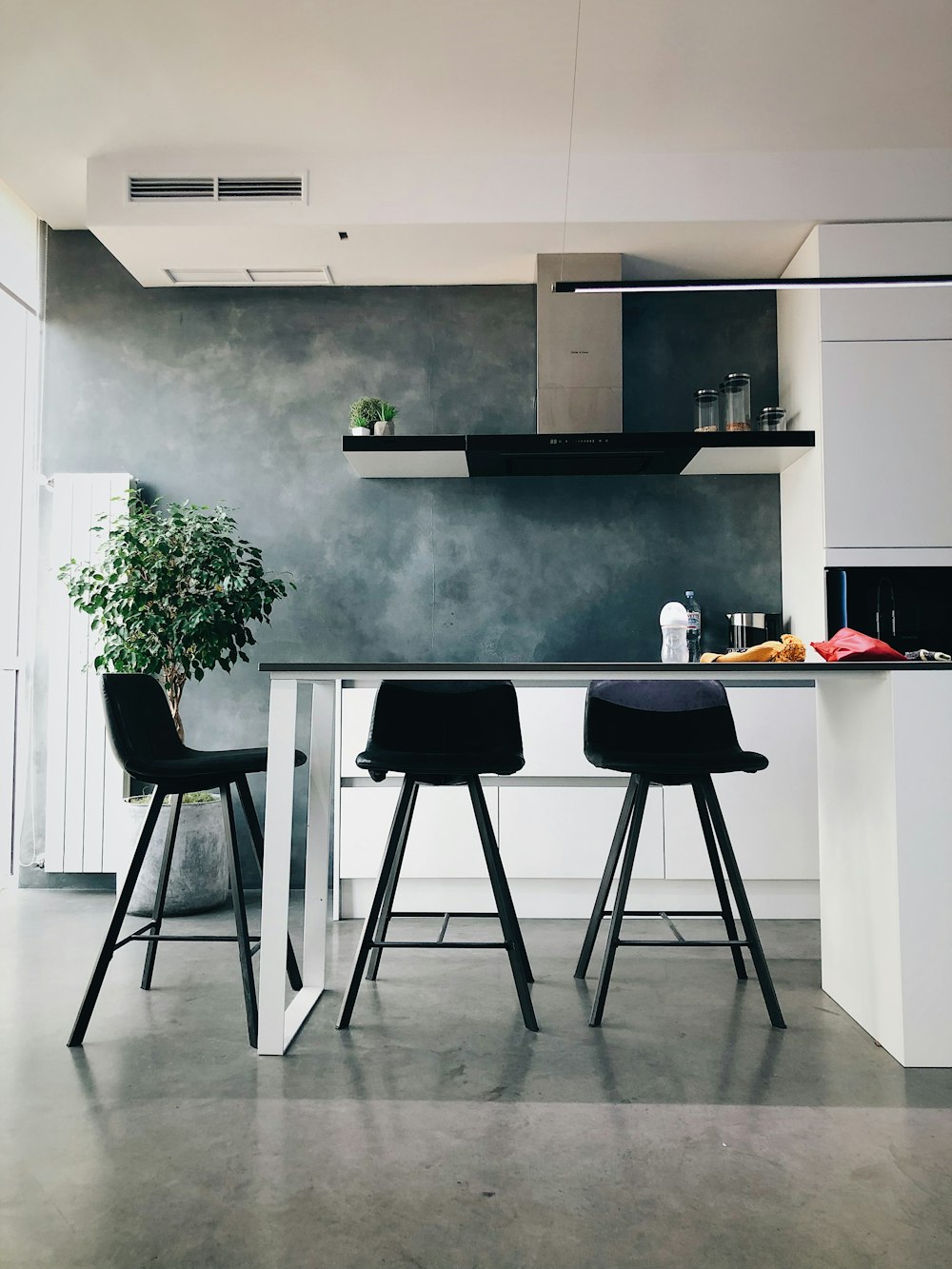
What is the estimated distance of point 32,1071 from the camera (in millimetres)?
2109

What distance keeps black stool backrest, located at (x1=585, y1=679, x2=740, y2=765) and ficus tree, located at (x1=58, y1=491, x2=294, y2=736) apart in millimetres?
1643

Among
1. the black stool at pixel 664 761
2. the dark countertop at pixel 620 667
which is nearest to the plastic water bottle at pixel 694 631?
the black stool at pixel 664 761

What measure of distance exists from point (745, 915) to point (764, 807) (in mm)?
1227

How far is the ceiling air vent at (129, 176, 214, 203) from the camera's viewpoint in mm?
3789

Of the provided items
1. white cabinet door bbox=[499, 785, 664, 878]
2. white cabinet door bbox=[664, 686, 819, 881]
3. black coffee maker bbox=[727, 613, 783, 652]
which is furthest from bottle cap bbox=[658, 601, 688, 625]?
white cabinet door bbox=[499, 785, 664, 878]

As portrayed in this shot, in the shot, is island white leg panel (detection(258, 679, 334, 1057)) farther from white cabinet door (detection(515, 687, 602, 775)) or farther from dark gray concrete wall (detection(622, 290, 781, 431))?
dark gray concrete wall (detection(622, 290, 781, 431))

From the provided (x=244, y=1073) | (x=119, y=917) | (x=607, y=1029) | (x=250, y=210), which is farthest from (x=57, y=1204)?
(x=250, y=210)

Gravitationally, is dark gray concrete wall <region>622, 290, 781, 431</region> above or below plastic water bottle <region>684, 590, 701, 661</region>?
above

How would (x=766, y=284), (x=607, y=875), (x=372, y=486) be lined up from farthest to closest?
(x=372, y=486)
(x=766, y=284)
(x=607, y=875)

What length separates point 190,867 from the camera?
3.72 metres

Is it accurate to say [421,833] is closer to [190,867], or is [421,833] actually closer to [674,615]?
[190,867]

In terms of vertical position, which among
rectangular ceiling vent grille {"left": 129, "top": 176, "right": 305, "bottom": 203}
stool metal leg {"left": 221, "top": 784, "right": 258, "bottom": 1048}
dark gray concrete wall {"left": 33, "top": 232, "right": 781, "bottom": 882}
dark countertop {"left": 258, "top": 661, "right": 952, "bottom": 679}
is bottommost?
stool metal leg {"left": 221, "top": 784, "right": 258, "bottom": 1048}

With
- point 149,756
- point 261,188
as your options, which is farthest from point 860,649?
point 261,188

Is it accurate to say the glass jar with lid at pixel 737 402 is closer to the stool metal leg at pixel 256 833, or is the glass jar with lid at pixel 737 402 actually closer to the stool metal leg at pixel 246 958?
the stool metal leg at pixel 256 833
